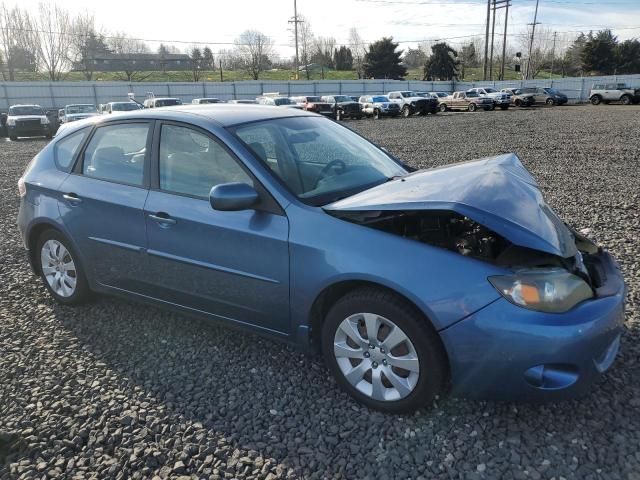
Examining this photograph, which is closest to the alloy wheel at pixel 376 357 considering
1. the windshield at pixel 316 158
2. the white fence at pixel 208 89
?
the windshield at pixel 316 158

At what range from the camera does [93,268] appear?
13.2 ft

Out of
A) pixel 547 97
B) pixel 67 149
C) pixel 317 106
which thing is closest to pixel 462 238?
pixel 67 149

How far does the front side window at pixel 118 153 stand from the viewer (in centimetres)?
373

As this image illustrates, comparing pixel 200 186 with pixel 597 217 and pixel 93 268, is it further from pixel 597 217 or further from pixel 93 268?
pixel 597 217

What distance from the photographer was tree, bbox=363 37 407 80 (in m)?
75.4

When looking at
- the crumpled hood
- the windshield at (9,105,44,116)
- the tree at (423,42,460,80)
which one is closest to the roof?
the crumpled hood

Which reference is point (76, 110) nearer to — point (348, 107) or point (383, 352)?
point (348, 107)

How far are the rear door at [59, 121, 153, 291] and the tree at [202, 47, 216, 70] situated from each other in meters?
93.4

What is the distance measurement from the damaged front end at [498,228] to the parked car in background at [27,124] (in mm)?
24514

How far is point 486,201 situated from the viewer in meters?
2.82

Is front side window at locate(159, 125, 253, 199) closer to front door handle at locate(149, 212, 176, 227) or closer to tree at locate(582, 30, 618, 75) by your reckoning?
front door handle at locate(149, 212, 176, 227)

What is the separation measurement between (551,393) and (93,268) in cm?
329

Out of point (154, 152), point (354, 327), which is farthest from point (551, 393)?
point (154, 152)

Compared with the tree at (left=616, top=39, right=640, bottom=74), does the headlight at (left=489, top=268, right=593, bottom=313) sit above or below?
below
